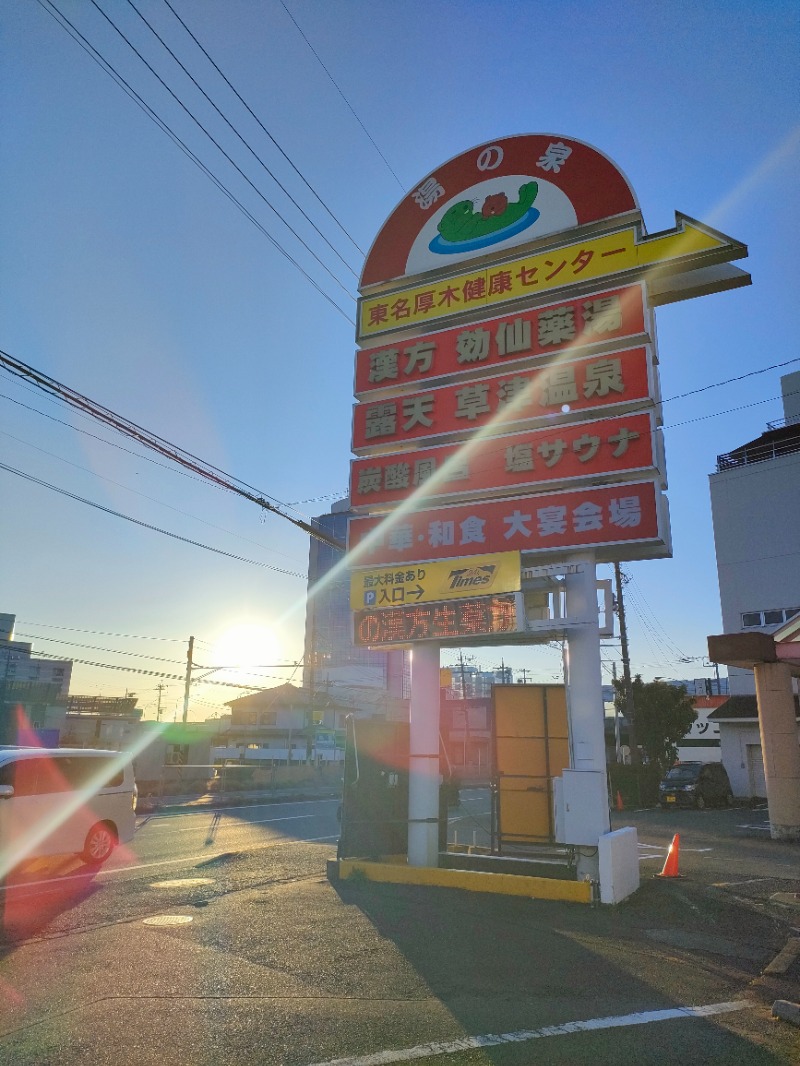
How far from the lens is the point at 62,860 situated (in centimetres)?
1159

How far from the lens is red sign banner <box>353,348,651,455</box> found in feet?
34.7

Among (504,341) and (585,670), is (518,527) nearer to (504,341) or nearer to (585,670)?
(585,670)

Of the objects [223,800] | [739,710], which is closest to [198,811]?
[223,800]

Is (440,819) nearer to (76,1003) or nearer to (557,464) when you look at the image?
(557,464)

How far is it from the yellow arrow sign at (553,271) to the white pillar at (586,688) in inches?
181

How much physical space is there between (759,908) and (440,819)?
14.6ft

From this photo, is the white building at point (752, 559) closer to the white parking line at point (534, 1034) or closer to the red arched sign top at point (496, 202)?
the red arched sign top at point (496, 202)

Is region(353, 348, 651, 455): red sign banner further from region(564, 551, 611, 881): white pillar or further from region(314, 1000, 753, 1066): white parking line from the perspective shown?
region(314, 1000, 753, 1066): white parking line

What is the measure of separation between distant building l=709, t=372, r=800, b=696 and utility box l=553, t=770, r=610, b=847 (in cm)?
2459

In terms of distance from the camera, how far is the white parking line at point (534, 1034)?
430cm

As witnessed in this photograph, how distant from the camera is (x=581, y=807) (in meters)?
9.60

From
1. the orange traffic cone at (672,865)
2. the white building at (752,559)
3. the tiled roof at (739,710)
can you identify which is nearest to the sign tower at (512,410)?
the orange traffic cone at (672,865)

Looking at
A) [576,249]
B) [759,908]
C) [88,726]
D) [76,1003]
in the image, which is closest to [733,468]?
[576,249]

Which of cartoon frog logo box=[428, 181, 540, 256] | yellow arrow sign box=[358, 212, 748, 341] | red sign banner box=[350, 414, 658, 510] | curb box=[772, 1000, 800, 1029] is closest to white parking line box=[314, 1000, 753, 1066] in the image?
curb box=[772, 1000, 800, 1029]
